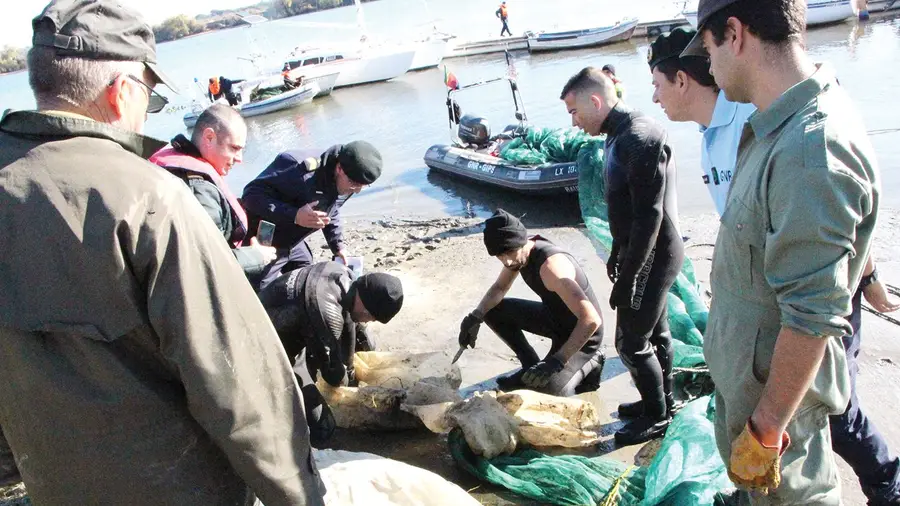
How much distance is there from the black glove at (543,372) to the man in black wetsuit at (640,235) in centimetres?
39

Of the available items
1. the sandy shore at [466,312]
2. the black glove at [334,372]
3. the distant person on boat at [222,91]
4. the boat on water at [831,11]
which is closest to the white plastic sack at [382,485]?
the sandy shore at [466,312]

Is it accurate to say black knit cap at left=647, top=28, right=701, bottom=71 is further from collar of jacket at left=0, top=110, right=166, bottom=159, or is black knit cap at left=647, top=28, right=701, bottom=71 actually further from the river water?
collar of jacket at left=0, top=110, right=166, bottom=159

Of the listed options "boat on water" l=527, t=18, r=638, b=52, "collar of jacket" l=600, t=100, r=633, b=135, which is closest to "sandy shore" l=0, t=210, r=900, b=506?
"collar of jacket" l=600, t=100, r=633, b=135

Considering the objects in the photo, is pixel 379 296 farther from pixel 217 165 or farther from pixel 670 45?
pixel 670 45

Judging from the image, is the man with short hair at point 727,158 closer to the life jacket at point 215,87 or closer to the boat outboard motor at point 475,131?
the boat outboard motor at point 475,131

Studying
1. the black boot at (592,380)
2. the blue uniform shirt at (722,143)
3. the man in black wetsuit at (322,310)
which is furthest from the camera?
the black boot at (592,380)

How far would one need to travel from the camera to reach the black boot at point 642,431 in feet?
11.7

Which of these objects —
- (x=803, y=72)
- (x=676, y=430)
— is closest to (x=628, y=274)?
(x=676, y=430)

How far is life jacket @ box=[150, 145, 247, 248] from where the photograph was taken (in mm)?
3389

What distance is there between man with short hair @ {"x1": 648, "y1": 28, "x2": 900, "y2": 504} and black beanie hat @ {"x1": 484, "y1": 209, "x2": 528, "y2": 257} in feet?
3.41

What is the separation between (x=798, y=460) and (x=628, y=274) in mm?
1668

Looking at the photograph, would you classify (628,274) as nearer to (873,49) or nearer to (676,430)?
(676,430)

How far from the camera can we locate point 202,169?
3.46m

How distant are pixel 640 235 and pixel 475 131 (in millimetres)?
8243
